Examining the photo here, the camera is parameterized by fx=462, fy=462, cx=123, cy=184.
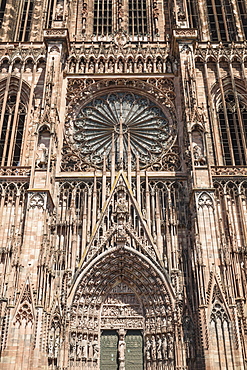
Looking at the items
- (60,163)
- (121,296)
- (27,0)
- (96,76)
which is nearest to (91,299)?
(121,296)

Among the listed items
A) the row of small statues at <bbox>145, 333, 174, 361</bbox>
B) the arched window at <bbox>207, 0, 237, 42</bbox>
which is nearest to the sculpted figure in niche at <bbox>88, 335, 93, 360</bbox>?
the row of small statues at <bbox>145, 333, 174, 361</bbox>

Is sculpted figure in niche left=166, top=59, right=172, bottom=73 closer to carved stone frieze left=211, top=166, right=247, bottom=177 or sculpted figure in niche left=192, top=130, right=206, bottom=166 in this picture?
sculpted figure in niche left=192, top=130, right=206, bottom=166

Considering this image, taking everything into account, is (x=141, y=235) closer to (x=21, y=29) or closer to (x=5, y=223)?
(x=5, y=223)

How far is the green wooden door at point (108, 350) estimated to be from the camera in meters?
17.0

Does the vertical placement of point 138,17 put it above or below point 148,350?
above

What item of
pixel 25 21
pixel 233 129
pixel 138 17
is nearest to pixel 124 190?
pixel 233 129

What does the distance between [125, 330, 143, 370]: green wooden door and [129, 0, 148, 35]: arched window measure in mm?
15876

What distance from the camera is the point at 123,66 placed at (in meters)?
23.0

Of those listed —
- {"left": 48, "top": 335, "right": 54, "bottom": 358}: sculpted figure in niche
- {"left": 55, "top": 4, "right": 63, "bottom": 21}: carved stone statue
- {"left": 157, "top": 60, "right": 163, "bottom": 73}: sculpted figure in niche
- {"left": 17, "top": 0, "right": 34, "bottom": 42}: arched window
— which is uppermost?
{"left": 17, "top": 0, "right": 34, "bottom": 42}: arched window

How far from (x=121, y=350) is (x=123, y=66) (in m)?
13.4

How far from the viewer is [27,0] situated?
88.1 ft

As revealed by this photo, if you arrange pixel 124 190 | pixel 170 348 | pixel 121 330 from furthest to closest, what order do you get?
pixel 124 190 → pixel 121 330 → pixel 170 348

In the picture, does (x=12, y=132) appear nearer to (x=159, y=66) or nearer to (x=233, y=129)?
(x=159, y=66)

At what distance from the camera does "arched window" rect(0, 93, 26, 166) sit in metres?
20.6
